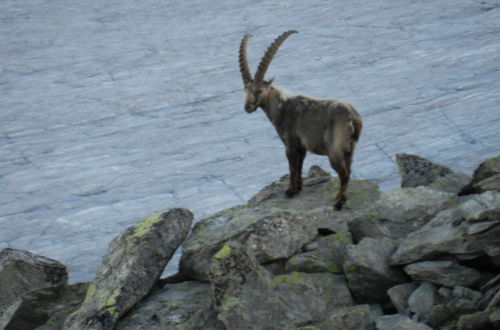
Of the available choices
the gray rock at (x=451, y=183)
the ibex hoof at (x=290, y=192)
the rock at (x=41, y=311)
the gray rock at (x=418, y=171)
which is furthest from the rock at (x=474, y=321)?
the ibex hoof at (x=290, y=192)

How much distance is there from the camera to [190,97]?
17.6 meters

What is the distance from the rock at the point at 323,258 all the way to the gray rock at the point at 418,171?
1574mm

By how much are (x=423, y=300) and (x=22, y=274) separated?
355cm

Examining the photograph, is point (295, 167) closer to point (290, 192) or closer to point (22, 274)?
point (290, 192)

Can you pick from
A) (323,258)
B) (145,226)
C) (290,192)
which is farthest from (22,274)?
(290,192)

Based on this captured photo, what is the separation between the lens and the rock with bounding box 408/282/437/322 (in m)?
5.73

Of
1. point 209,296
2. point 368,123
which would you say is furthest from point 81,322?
point 368,123

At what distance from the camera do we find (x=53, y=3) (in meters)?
24.7

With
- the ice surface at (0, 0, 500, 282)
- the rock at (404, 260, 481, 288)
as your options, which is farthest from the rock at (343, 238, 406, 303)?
the ice surface at (0, 0, 500, 282)

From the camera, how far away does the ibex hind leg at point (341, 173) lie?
25.7ft

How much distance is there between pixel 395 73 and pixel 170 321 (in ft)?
40.3

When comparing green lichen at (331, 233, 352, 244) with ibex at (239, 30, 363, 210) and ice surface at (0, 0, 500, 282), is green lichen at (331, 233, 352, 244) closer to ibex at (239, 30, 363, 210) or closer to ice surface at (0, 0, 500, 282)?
ibex at (239, 30, 363, 210)

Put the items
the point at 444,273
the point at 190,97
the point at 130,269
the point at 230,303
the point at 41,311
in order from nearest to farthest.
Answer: the point at 444,273 < the point at 230,303 < the point at 130,269 < the point at 41,311 < the point at 190,97

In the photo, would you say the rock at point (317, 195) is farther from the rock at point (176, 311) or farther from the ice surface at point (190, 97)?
the ice surface at point (190, 97)
